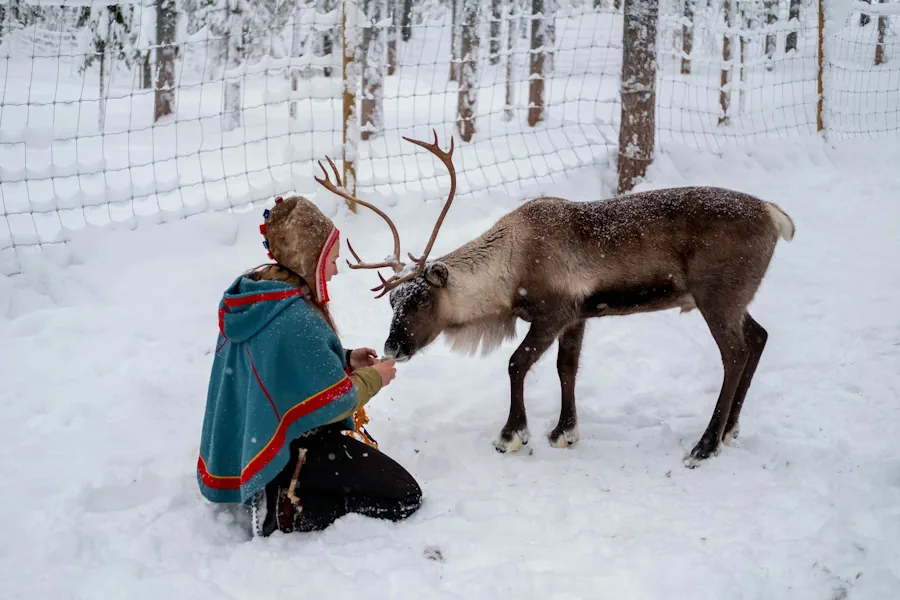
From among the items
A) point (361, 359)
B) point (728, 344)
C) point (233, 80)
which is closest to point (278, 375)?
point (361, 359)

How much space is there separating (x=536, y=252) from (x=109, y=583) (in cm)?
216

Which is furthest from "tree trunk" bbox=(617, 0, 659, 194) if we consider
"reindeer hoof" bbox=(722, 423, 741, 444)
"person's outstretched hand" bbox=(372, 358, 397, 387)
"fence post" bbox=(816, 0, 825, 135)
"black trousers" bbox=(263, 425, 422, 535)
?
"black trousers" bbox=(263, 425, 422, 535)

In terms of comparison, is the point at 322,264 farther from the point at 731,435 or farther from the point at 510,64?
the point at 510,64

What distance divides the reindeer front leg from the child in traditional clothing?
0.82 metres

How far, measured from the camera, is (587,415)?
3775 mm

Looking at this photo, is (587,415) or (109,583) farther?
(587,415)

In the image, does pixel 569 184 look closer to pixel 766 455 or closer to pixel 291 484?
pixel 766 455

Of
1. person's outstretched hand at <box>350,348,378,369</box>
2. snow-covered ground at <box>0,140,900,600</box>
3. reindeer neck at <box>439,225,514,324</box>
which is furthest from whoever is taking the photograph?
reindeer neck at <box>439,225,514,324</box>

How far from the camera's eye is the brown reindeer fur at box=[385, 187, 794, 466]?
342cm

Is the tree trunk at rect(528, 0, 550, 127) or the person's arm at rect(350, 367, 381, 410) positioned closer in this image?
the person's arm at rect(350, 367, 381, 410)

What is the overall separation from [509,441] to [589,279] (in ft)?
2.65

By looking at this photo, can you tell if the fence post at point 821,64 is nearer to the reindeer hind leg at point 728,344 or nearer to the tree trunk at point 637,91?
the tree trunk at point 637,91

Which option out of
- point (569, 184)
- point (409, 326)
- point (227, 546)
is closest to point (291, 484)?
point (227, 546)

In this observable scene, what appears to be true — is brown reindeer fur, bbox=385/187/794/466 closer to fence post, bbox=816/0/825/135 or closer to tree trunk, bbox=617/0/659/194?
tree trunk, bbox=617/0/659/194
